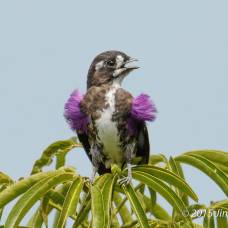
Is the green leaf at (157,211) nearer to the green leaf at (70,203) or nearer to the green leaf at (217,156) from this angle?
the green leaf at (217,156)

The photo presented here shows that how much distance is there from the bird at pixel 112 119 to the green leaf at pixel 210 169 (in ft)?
2.98

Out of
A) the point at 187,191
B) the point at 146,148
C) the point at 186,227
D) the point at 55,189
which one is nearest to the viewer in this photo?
the point at 187,191

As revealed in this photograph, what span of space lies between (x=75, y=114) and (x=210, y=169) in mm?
1635

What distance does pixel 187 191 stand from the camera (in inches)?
136

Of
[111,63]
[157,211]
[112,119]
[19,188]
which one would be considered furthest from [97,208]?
[111,63]

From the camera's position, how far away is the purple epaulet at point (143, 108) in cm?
479

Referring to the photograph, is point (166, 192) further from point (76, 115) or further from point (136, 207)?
point (76, 115)

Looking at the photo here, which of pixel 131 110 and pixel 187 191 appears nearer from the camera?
pixel 187 191

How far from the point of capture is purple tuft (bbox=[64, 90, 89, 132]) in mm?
5082

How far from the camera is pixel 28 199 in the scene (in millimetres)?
3408

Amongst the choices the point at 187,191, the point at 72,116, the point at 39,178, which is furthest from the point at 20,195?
the point at 72,116

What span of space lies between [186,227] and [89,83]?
235cm

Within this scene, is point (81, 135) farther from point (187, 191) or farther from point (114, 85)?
point (187, 191)

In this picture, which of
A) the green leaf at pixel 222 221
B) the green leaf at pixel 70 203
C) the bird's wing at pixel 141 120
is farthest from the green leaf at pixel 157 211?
the green leaf at pixel 70 203
